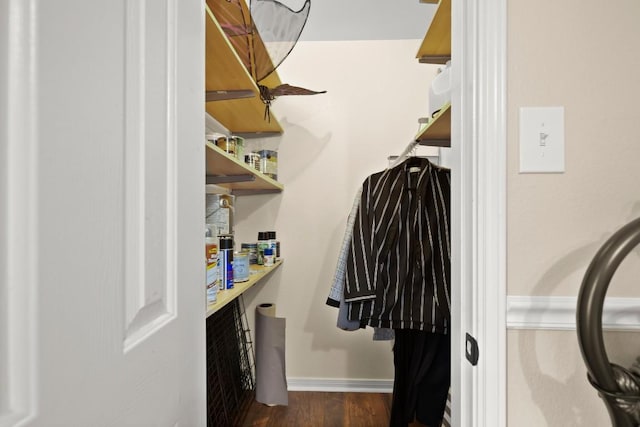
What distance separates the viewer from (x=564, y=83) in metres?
0.63

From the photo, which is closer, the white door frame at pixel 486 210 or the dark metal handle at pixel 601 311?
the dark metal handle at pixel 601 311

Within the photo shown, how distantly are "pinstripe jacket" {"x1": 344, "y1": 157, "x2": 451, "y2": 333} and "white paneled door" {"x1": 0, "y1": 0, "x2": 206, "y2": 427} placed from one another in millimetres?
971

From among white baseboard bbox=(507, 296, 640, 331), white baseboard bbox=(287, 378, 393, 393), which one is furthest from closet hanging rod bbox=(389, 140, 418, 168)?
white baseboard bbox=(287, 378, 393, 393)

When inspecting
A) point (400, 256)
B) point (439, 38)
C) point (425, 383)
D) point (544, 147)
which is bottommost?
point (425, 383)

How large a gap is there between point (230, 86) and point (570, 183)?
4.12 feet

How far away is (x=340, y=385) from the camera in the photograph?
6.97 ft

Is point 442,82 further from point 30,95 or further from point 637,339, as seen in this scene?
point 30,95

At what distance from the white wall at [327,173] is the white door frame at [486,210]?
151 centimetres

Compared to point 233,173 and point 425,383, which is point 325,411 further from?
point 233,173

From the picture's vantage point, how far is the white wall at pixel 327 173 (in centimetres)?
214

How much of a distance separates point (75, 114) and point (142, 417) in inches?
15.4

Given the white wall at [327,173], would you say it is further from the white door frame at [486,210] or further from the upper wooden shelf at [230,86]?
the white door frame at [486,210]

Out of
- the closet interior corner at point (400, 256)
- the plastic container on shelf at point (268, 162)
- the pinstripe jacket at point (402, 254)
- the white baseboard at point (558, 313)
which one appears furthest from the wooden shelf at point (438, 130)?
the plastic container on shelf at point (268, 162)

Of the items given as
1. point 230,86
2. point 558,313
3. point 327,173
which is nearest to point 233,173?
point 230,86
